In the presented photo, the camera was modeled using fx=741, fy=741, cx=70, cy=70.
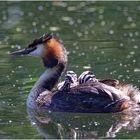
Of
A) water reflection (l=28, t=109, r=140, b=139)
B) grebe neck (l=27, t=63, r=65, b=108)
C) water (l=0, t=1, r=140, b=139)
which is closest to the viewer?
water reflection (l=28, t=109, r=140, b=139)

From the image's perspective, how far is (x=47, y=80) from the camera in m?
11.0

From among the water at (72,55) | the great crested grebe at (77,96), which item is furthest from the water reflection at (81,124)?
→ the great crested grebe at (77,96)

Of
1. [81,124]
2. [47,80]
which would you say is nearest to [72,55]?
[47,80]

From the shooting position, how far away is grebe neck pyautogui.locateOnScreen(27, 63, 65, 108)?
10.9 meters

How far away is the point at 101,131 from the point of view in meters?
9.38

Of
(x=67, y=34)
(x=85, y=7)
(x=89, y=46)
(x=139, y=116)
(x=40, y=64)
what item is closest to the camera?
(x=139, y=116)

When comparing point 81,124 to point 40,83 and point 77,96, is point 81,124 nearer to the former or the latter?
point 77,96

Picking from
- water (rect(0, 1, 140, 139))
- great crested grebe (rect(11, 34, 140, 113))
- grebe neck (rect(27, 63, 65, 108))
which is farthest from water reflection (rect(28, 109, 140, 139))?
grebe neck (rect(27, 63, 65, 108))

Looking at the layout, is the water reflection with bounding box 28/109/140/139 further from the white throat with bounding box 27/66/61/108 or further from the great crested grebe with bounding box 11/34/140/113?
the white throat with bounding box 27/66/61/108

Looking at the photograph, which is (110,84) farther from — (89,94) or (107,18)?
(107,18)

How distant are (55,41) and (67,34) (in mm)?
4702

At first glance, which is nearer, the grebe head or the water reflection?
the water reflection

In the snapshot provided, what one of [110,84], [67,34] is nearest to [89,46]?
[67,34]

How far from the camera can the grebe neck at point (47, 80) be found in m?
10.9
